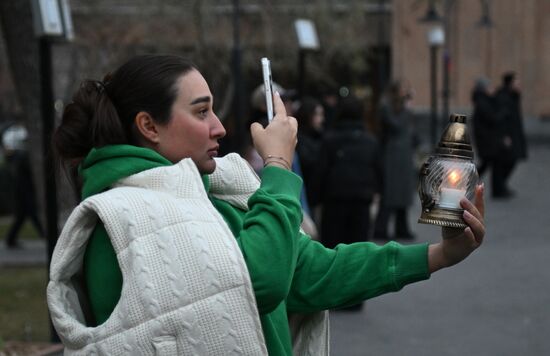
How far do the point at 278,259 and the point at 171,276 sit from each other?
0.23 meters

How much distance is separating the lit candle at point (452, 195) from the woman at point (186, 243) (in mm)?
23

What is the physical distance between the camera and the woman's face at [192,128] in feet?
8.52

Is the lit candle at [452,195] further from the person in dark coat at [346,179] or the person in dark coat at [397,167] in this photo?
the person in dark coat at [397,167]

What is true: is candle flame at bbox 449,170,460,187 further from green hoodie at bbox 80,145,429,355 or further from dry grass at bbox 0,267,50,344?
dry grass at bbox 0,267,50,344

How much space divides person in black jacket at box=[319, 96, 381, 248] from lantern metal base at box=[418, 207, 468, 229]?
744 cm

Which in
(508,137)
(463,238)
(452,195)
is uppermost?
(452,195)

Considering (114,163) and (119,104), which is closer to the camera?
(114,163)

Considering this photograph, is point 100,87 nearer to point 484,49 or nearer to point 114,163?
point 114,163

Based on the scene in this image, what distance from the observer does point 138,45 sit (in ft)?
79.4

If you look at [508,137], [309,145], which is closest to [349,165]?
[309,145]

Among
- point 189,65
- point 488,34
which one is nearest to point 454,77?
point 488,34

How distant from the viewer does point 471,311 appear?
9633 millimetres

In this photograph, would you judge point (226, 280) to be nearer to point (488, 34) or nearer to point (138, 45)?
point (138, 45)

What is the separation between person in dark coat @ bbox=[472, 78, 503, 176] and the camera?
1781 cm
